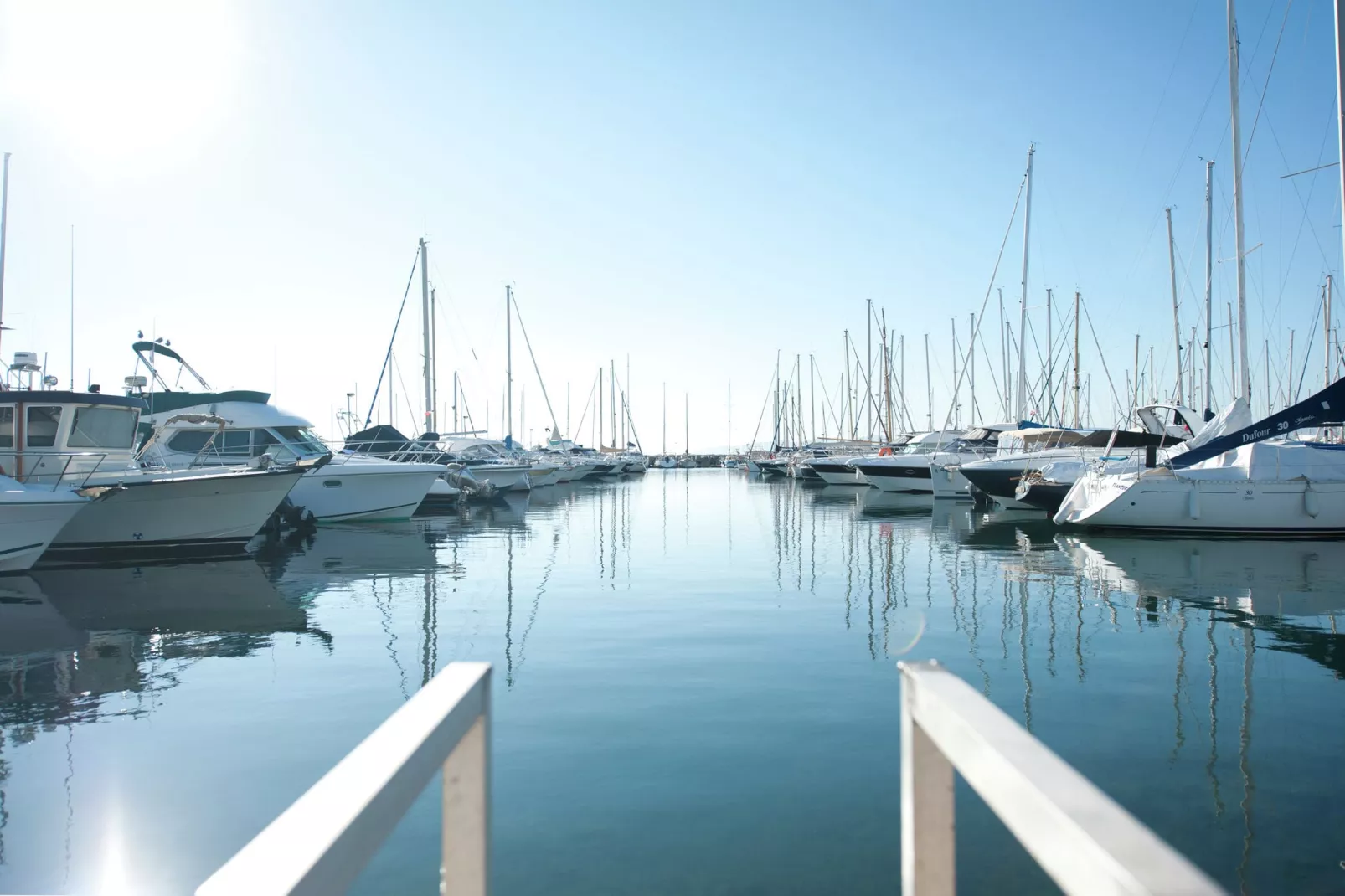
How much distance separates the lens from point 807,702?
25.0 ft

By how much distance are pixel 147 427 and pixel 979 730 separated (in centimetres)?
2869

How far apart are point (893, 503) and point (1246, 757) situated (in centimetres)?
3023

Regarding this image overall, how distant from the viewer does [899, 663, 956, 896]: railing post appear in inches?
70.6

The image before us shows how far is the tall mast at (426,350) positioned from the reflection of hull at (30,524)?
19692 mm

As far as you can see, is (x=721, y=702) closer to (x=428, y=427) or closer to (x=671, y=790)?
(x=671, y=790)

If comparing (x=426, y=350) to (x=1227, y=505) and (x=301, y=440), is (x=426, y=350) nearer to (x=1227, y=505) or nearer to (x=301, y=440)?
(x=301, y=440)

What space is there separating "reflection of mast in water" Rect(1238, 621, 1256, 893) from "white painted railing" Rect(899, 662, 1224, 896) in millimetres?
3628

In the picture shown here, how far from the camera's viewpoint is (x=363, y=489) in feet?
86.3

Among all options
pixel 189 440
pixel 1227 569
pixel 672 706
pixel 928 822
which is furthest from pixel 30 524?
pixel 1227 569

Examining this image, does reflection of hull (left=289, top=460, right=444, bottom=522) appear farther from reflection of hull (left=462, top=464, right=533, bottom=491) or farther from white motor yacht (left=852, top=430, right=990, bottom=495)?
white motor yacht (left=852, top=430, right=990, bottom=495)

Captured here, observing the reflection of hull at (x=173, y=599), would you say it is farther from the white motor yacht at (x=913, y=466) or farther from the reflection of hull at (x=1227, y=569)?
the white motor yacht at (x=913, y=466)

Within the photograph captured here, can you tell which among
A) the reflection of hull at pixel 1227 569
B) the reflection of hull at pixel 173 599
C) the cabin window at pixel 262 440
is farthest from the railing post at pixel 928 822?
the cabin window at pixel 262 440

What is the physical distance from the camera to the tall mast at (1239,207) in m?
21.8

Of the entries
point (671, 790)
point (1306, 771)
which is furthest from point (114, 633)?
point (1306, 771)
